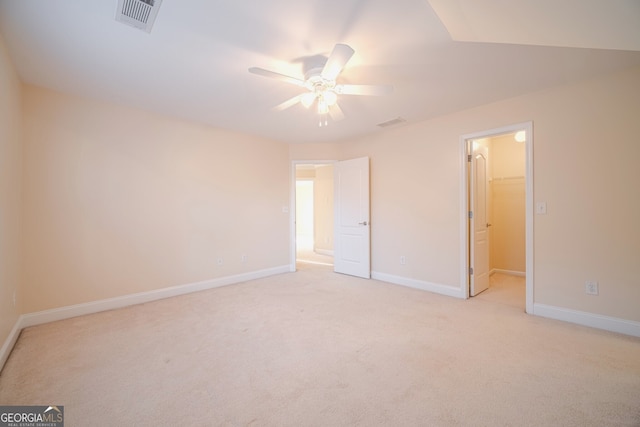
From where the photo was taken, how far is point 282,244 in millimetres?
5141

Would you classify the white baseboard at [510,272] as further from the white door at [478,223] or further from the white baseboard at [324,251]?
the white baseboard at [324,251]

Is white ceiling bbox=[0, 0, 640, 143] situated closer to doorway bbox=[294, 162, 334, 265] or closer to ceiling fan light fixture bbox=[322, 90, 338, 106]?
ceiling fan light fixture bbox=[322, 90, 338, 106]

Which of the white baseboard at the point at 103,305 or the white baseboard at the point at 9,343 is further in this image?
the white baseboard at the point at 103,305

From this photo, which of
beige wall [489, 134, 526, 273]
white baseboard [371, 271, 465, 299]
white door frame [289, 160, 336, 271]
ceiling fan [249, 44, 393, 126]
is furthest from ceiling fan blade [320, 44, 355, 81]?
beige wall [489, 134, 526, 273]

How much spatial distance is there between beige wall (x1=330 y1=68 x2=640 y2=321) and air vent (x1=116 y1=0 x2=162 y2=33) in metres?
3.46

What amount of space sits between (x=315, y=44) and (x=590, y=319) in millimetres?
3671

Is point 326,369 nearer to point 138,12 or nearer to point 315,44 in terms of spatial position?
point 315,44

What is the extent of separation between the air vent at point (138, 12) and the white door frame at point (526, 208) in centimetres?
353

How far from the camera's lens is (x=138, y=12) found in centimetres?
175

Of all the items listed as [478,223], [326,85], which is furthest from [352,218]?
[326,85]

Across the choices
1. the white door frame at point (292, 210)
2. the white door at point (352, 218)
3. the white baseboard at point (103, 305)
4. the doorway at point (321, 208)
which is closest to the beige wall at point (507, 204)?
the white door at point (352, 218)

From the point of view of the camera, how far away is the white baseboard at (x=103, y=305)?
245 centimetres

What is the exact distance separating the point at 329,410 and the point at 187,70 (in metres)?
2.92

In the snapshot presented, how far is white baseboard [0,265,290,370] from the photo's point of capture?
2452mm
